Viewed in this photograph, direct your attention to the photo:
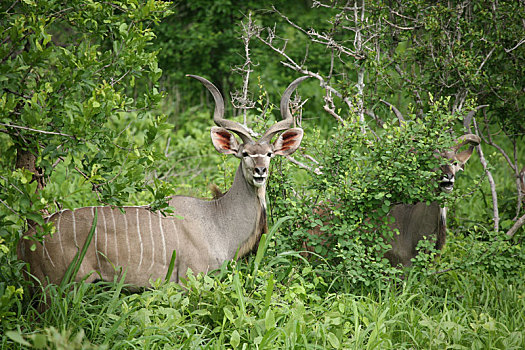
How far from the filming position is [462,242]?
4.57 metres

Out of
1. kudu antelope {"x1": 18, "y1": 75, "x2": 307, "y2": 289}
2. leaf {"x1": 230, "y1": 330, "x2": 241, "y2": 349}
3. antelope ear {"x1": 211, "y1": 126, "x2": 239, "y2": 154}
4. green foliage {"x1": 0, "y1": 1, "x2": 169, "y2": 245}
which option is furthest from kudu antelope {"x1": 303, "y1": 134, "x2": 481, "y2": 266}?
green foliage {"x1": 0, "y1": 1, "x2": 169, "y2": 245}

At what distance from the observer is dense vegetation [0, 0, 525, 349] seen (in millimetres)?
2918

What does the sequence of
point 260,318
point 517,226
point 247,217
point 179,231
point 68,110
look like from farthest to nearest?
point 517,226
point 247,217
point 179,231
point 260,318
point 68,110

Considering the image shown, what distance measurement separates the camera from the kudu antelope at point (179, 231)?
11.8 feet

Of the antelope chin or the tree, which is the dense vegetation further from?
the antelope chin

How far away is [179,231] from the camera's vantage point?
13.1 feet

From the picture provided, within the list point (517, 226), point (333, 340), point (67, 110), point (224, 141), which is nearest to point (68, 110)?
point (67, 110)

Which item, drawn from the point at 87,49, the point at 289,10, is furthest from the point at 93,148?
the point at 289,10

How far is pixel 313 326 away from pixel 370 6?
2753mm

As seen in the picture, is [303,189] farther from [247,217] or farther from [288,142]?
[247,217]

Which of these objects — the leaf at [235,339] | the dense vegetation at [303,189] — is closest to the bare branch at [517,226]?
the dense vegetation at [303,189]

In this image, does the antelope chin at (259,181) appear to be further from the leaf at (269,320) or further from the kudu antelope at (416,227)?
the leaf at (269,320)

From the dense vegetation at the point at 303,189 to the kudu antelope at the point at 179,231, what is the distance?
0.15 m

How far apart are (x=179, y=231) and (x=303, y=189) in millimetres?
996
